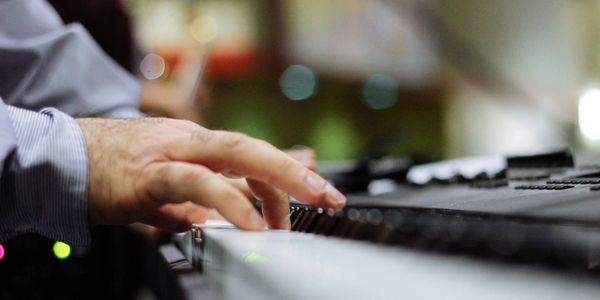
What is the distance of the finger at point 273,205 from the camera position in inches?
20.3

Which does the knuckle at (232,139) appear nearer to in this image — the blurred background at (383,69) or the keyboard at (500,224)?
the keyboard at (500,224)

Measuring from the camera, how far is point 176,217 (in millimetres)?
577

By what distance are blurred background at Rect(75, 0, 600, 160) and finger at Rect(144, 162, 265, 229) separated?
1009 mm

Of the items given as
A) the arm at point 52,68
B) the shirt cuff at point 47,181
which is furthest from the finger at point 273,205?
the arm at point 52,68

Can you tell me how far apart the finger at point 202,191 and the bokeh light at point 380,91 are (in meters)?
5.60

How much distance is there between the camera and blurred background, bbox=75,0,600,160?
3040 mm

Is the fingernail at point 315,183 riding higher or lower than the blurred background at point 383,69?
lower

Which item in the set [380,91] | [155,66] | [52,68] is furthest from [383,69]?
[52,68]

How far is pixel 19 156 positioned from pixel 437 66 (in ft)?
17.1

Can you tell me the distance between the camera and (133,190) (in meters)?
0.48

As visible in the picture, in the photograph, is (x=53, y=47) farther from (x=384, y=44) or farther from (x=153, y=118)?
(x=384, y=44)

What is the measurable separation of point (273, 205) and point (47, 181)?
0.20 m

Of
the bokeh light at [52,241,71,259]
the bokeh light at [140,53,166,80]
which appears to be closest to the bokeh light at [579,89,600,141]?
the bokeh light at [140,53,166,80]

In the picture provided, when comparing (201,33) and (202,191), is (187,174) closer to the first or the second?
(202,191)
